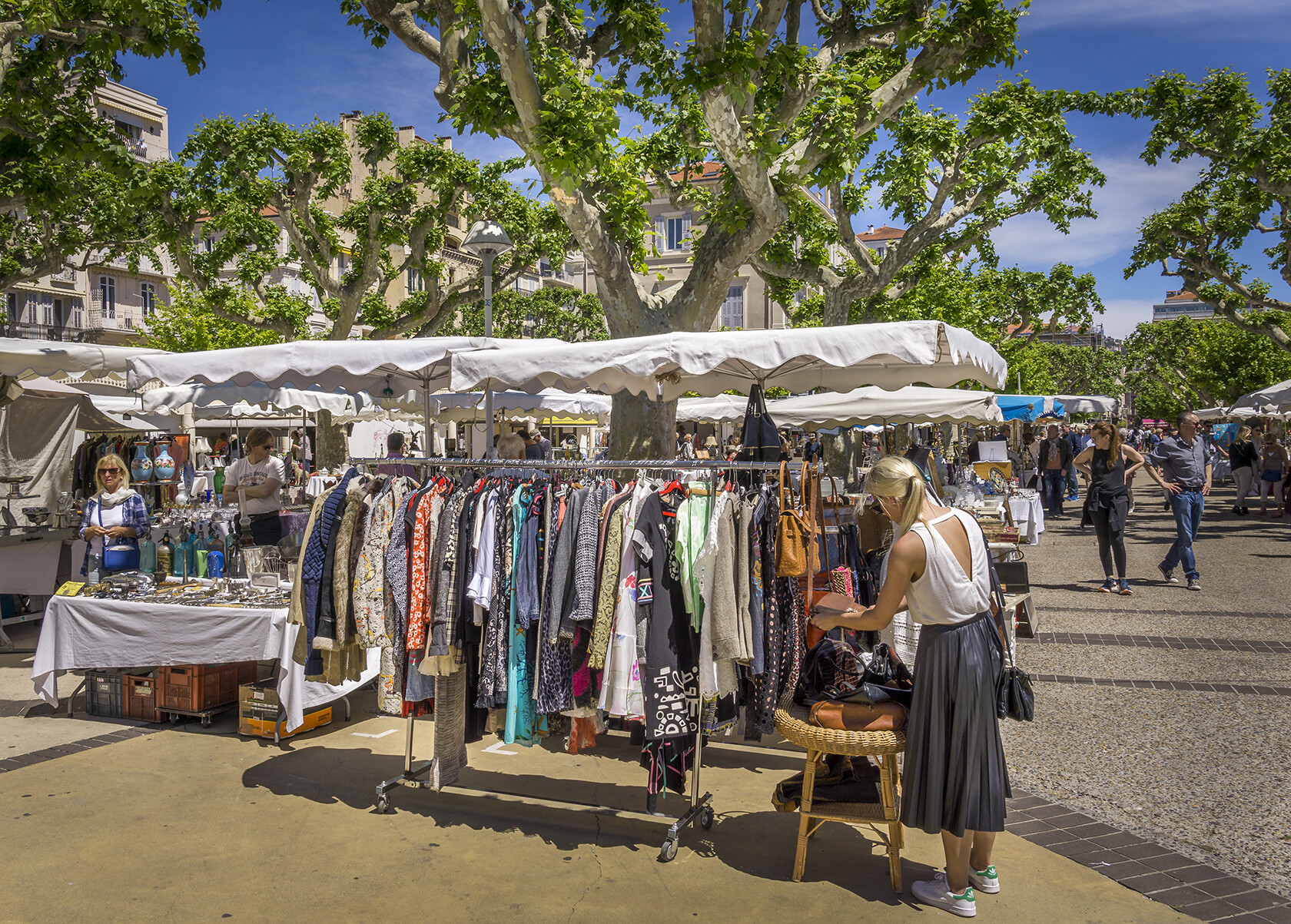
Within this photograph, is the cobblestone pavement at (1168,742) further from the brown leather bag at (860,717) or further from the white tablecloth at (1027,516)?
the white tablecloth at (1027,516)

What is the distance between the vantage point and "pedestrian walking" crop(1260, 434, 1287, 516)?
58.5ft

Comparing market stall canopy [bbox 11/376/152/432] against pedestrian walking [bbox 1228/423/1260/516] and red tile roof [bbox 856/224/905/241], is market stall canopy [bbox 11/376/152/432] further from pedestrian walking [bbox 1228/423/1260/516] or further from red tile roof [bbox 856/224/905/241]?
red tile roof [bbox 856/224/905/241]

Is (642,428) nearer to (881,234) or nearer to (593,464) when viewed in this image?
(593,464)

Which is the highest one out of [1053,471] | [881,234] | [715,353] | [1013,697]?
[881,234]

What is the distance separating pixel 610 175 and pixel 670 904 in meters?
6.09

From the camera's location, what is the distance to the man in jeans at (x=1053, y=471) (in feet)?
61.0

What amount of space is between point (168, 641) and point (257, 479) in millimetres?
2848

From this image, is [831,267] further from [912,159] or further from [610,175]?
[610,175]

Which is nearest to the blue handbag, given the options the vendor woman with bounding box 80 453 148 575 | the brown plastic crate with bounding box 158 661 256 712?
the vendor woman with bounding box 80 453 148 575

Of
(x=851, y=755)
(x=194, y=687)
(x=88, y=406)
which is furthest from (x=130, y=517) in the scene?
(x=88, y=406)

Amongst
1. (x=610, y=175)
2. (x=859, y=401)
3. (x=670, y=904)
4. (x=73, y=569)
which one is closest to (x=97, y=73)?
(x=73, y=569)

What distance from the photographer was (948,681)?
3.25m

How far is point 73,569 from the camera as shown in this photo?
8.52m

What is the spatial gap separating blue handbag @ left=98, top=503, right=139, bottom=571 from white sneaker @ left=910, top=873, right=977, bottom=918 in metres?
5.86
